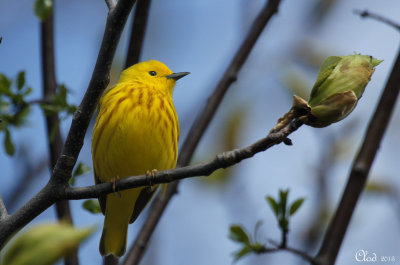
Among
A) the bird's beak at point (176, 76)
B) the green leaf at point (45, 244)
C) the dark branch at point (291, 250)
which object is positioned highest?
the bird's beak at point (176, 76)

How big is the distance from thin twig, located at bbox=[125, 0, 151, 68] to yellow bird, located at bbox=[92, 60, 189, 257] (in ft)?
1.33

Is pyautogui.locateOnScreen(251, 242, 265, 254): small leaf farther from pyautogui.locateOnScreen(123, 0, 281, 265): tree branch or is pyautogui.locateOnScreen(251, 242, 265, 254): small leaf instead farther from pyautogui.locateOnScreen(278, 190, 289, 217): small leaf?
pyautogui.locateOnScreen(123, 0, 281, 265): tree branch

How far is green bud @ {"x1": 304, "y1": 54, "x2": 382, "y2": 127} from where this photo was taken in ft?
5.53

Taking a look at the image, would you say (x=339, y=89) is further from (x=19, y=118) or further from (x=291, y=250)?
(x=19, y=118)

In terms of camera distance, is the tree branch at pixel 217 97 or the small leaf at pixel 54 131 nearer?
the small leaf at pixel 54 131

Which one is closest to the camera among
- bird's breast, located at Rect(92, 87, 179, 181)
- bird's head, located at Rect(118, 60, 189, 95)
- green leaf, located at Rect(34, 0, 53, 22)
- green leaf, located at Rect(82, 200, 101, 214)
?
green leaf, located at Rect(34, 0, 53, 22)

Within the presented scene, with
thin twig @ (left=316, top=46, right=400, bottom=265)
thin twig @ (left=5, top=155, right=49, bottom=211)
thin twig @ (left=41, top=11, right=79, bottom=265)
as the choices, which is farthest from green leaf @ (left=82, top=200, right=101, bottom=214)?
thin twig @ (left=5, top=155, right=49, bottom=211)

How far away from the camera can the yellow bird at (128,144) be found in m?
3.42

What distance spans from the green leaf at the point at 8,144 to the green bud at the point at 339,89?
6.43 feet

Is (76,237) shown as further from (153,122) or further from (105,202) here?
(105,202)

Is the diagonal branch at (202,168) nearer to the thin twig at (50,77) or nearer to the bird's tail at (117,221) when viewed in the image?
the thin twig at (50,77)

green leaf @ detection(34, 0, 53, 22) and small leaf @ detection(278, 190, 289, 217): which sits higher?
green leaf @ detection(34, 0, 53, 22)

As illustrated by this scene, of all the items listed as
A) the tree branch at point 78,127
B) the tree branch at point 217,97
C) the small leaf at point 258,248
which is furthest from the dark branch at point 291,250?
the tree branch at point 78,127

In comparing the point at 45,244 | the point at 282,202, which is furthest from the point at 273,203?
the point at 45,244
